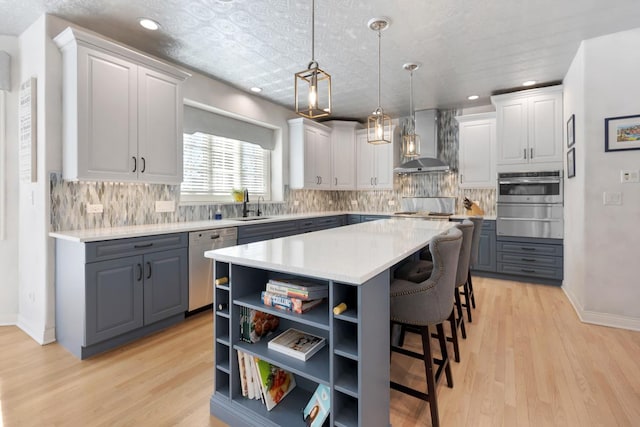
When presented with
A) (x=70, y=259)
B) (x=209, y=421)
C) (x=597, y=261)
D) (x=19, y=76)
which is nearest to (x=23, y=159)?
(x=19, y=76)

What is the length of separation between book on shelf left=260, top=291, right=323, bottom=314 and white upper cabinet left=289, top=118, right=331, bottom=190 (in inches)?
143

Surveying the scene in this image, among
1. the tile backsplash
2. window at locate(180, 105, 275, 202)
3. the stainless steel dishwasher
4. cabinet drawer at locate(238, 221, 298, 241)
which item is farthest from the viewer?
window at locate(180, 105, 275, 202)

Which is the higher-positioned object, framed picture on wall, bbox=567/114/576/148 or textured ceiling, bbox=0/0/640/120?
textured ceiling, bbox=0/0/640/120

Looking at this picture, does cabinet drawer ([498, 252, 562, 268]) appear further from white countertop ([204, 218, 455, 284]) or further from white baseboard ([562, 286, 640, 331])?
white countertop ([204, 218, 455, 284])

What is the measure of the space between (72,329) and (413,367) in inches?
99.1

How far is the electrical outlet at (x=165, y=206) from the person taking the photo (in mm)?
3281

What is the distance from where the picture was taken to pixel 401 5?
7.84 ft

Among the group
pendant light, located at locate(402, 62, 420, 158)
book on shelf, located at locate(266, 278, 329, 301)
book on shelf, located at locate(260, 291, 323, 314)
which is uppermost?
pendant light, located at locate(402, 62, 420, 158)

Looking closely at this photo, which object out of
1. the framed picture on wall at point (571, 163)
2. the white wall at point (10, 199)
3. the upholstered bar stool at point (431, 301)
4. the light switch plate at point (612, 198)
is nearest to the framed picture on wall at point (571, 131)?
the framed picture on wall at point (571, 163)

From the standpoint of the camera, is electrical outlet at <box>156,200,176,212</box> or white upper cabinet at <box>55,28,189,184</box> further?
electrical outlet at <box>156,200,176,212</box>

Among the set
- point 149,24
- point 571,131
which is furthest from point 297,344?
point 571,131

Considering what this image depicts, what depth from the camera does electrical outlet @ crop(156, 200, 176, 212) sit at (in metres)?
3.28

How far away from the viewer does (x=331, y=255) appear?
156 cm

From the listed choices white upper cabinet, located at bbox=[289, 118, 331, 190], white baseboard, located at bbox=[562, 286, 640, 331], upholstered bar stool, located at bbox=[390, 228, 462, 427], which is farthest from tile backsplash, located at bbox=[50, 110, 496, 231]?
upholstered bar stool, located at bbox=[390, 228, 462, 427]
